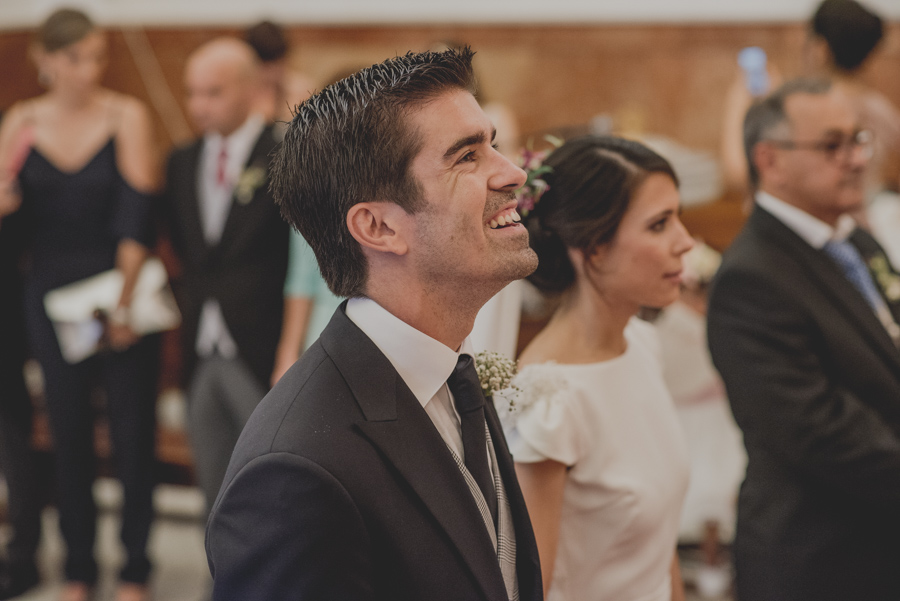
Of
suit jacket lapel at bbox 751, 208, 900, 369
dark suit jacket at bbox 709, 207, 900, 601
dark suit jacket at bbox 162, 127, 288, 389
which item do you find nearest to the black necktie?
dark suit jacket at bbox 709, 207, 900, 601

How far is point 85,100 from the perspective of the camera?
3678mm

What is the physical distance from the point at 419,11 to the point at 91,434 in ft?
11.7

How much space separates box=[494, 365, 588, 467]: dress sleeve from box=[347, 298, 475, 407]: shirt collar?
32 cm

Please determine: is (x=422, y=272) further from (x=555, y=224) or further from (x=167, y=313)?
(x=167, y=313)

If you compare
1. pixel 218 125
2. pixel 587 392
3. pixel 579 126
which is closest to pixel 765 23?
pixel 579 126

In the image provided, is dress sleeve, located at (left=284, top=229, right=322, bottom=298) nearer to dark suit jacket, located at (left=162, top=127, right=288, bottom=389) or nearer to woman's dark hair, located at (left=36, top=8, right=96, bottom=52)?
dark suit jacket, located at (left=162, top=127, right=288, bottom=389)

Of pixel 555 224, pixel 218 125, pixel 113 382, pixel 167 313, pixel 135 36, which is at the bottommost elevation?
pixel 113 382

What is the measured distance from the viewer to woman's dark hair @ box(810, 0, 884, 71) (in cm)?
337

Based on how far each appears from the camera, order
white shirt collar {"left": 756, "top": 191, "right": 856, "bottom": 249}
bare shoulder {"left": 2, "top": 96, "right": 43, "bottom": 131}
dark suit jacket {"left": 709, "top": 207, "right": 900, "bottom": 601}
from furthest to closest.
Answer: bare shoulder {"left": 2, "top": 96, "right": 43, "bottom": 131}, white shirt collar {"left": 756, "top": 191, "right": 856, "bottom": 249}, dark suit jacket {"left": 709, "top": 207, "right": 900, "bottom": 601}

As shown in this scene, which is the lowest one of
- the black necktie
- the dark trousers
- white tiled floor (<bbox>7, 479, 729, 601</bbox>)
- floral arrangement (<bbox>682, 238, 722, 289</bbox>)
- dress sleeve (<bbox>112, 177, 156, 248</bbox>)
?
white tiled floor (<bbox>7, 479, 729, 601</bbox>)

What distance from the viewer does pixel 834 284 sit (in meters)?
2.18

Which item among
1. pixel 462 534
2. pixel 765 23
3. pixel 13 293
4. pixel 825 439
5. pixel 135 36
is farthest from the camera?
pixel 135 36

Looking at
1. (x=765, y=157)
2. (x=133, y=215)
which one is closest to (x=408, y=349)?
(x=765, y=157)

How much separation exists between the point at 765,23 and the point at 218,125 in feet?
11.4
